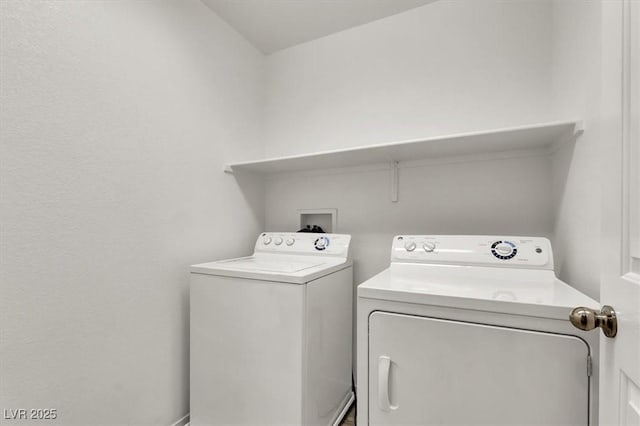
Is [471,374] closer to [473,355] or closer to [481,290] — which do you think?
[473,355]

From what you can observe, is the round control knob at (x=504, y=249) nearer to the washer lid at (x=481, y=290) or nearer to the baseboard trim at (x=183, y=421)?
the washer lid at (x=481, y=290)

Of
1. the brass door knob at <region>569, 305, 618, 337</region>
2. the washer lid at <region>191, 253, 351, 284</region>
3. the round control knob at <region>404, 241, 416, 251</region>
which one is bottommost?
the washer lid at <region>191, 253, 351, 284</region>

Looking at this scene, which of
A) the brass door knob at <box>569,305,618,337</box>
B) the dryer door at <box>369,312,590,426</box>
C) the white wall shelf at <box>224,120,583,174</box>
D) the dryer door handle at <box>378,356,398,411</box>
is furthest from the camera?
the white wall shelf at <box>224,120,583,174</box>

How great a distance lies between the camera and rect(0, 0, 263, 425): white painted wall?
96 centimetres

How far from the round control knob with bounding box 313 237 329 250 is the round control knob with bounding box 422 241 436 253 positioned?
58 centimetres

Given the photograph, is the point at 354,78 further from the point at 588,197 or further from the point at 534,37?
the point at 588,197

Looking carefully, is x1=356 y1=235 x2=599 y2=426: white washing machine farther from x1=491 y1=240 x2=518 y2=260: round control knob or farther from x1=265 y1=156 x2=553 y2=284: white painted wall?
x1=265 y1=156 x2=553 y2=284: white painted wall

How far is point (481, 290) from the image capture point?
99 centimetres

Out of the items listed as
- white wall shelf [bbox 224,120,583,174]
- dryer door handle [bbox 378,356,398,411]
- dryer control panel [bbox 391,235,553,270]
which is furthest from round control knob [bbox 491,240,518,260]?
dryer door handle [bbox 378,356,398,411]

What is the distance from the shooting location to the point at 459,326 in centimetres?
88

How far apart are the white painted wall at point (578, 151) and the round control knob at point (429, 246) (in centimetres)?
56

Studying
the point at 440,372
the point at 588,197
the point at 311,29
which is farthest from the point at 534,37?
the point at 440,372

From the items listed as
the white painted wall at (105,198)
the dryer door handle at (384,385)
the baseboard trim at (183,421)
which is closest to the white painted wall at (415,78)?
the white painted wall at (105,198)

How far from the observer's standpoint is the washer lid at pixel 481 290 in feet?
2.71
